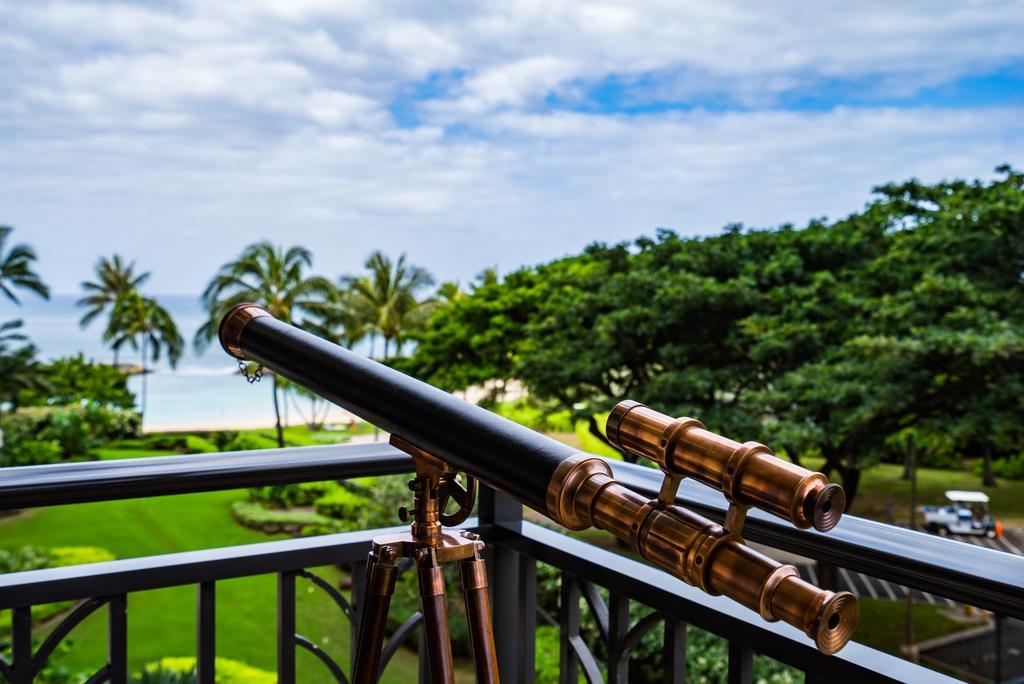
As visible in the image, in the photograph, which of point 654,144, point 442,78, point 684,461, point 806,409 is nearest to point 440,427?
point 684,461

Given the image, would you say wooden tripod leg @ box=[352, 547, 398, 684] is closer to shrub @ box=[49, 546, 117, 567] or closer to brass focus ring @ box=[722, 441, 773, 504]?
brass focus ring @ box=[722, 441, 773, 504]

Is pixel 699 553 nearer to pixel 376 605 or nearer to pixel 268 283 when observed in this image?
pixel 376 605

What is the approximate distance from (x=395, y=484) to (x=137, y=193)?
42048 millimetres

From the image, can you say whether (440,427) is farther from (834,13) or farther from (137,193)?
(137,193)

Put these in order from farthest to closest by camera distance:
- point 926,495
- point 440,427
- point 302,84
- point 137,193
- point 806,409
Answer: point 137,193 → point 302,84 → point 926,495 → point 806,409 → point 440,427

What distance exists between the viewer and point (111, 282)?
27.8m


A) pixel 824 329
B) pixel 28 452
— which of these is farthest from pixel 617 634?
pixel 28 452

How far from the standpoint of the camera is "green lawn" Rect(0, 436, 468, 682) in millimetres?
8953

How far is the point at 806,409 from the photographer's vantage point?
823 centimetres

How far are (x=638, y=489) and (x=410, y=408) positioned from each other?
44 cm

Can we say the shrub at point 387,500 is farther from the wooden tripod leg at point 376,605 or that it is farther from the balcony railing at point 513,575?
the wooden tripod leg at point 376,605

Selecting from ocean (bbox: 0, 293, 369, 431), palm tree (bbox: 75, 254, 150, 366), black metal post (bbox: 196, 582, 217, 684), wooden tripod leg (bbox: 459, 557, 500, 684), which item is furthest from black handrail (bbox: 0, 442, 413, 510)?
palm tree (bbox: 75, 254, 150, 366)

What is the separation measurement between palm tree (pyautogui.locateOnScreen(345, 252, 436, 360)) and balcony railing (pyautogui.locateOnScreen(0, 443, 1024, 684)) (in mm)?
19598

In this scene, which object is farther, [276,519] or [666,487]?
[276,519]
